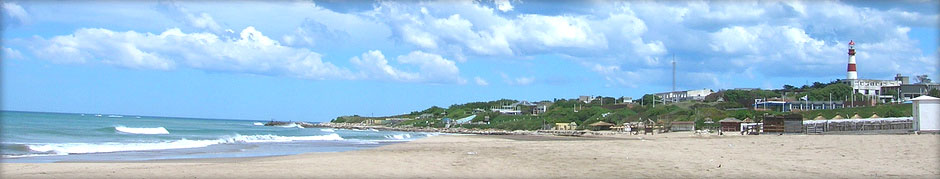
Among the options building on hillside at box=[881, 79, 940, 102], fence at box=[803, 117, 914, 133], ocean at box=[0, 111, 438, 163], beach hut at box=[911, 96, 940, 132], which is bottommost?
ocean at box=[0, 111, 438, 163]

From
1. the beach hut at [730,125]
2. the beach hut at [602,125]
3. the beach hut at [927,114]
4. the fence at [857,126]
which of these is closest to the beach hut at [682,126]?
the beach hut at [730,125]

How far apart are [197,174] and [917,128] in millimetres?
28532

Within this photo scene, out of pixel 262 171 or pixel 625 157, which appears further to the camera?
pixel 625 157

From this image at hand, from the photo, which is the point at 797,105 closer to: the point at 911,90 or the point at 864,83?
the point at 911,90

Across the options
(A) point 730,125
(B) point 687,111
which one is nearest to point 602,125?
(B) point 687,111

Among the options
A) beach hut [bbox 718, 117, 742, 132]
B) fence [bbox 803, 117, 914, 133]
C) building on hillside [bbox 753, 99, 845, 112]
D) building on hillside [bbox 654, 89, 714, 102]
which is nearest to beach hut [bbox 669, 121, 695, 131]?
beach hut [bbox 718, 117, 742, 132]

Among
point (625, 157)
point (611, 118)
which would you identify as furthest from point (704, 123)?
point (625, 157)

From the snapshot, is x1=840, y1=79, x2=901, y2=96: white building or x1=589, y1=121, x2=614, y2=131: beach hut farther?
x1=840, y1=79, x2=901, y2=96: white building

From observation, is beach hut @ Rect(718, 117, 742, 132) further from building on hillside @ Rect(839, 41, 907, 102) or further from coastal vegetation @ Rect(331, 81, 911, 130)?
building on hillside @ Rect(839, 41, 907, 102)

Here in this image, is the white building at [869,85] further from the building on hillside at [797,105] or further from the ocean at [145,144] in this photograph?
the ocean at [145,144]

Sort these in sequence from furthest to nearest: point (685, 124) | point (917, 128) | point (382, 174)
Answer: point (685, 124) < point (917, 128) < point (382, 174)

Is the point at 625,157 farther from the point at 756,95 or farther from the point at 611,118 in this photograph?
the point at 756,95

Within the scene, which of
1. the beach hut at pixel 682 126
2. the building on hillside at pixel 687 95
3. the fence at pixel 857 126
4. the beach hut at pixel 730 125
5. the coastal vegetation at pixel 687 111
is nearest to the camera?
the fence at pixel 857 126

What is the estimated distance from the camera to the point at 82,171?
13.4m
